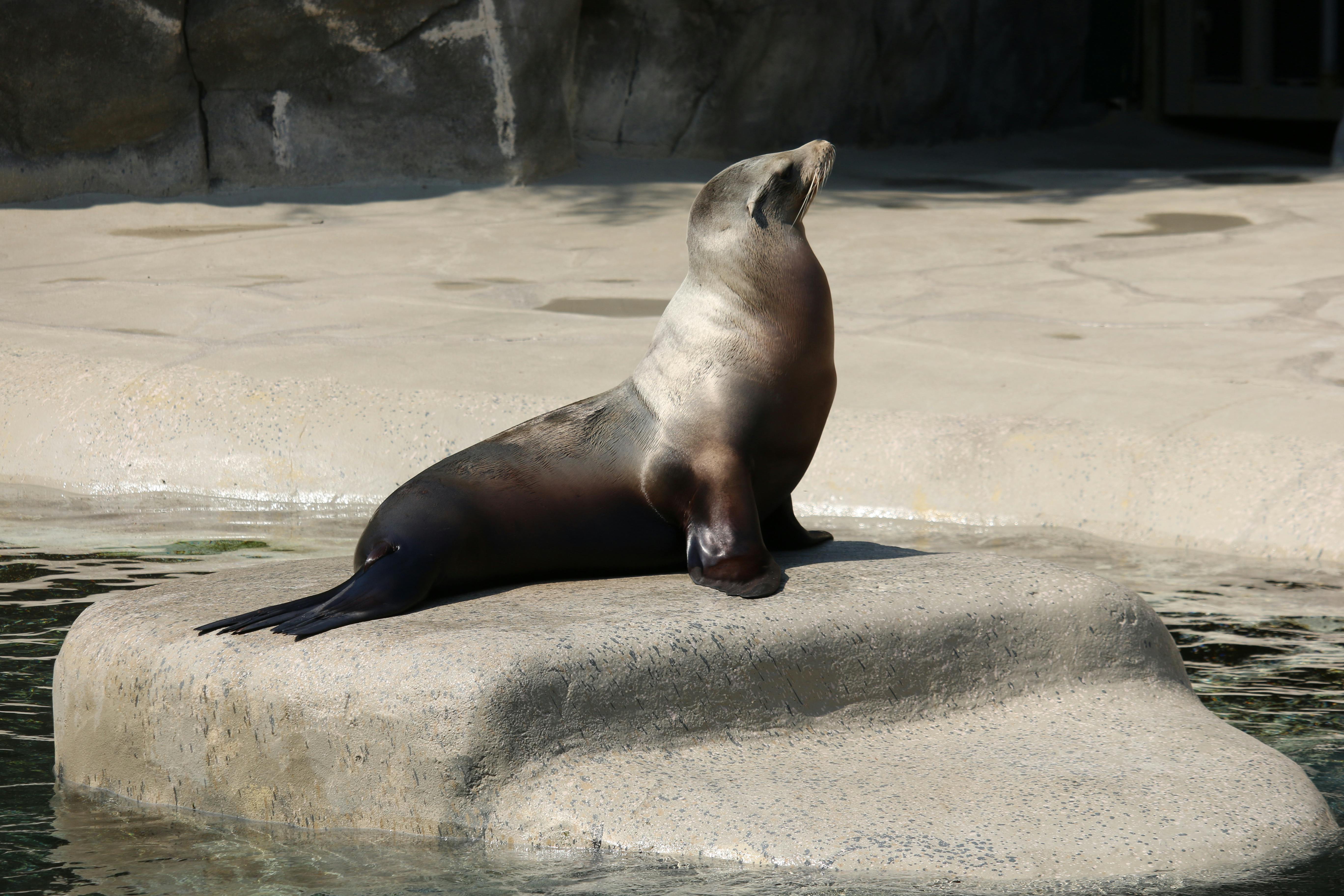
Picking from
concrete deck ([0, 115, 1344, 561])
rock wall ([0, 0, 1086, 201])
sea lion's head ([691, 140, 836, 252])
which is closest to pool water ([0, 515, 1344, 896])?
concrete deck ([0, 115, 1344, 561])

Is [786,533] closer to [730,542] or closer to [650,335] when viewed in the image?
[730,542]

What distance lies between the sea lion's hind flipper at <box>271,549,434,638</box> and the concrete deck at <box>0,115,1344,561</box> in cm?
233

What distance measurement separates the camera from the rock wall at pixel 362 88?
10.5 meters

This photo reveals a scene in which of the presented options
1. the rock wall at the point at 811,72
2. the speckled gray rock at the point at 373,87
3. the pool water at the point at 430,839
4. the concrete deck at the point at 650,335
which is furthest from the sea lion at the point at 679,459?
the rock wall at the point at 811,72

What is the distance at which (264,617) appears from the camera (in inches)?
129

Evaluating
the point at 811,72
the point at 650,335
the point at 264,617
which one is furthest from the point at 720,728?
the point at 811,72

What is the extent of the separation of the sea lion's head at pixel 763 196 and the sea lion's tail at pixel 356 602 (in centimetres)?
96

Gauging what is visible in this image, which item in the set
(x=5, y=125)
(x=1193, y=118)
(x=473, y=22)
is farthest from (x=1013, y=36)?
(x=5, y=125)

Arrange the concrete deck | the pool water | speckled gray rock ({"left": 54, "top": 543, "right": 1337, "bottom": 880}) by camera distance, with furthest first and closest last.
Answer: the concrete deck → speckled gray rock ({"left": 54, "top": 543, "right": 1337, "bottom": 880}) → the pool water

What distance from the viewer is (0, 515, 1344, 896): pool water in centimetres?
269

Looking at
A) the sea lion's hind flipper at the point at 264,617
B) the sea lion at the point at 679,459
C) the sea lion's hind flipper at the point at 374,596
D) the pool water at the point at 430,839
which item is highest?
the sea lion at the point at 679,459

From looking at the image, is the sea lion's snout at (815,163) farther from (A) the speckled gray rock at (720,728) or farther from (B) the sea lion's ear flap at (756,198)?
(A) the speckled gray rock at (720,728)

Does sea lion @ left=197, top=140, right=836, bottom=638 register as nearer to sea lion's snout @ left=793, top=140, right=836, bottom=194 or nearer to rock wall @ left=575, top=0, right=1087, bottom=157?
sea lion's snout @ left=793, top=140, right=836, bottom=194

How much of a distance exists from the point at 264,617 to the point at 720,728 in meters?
0.92
